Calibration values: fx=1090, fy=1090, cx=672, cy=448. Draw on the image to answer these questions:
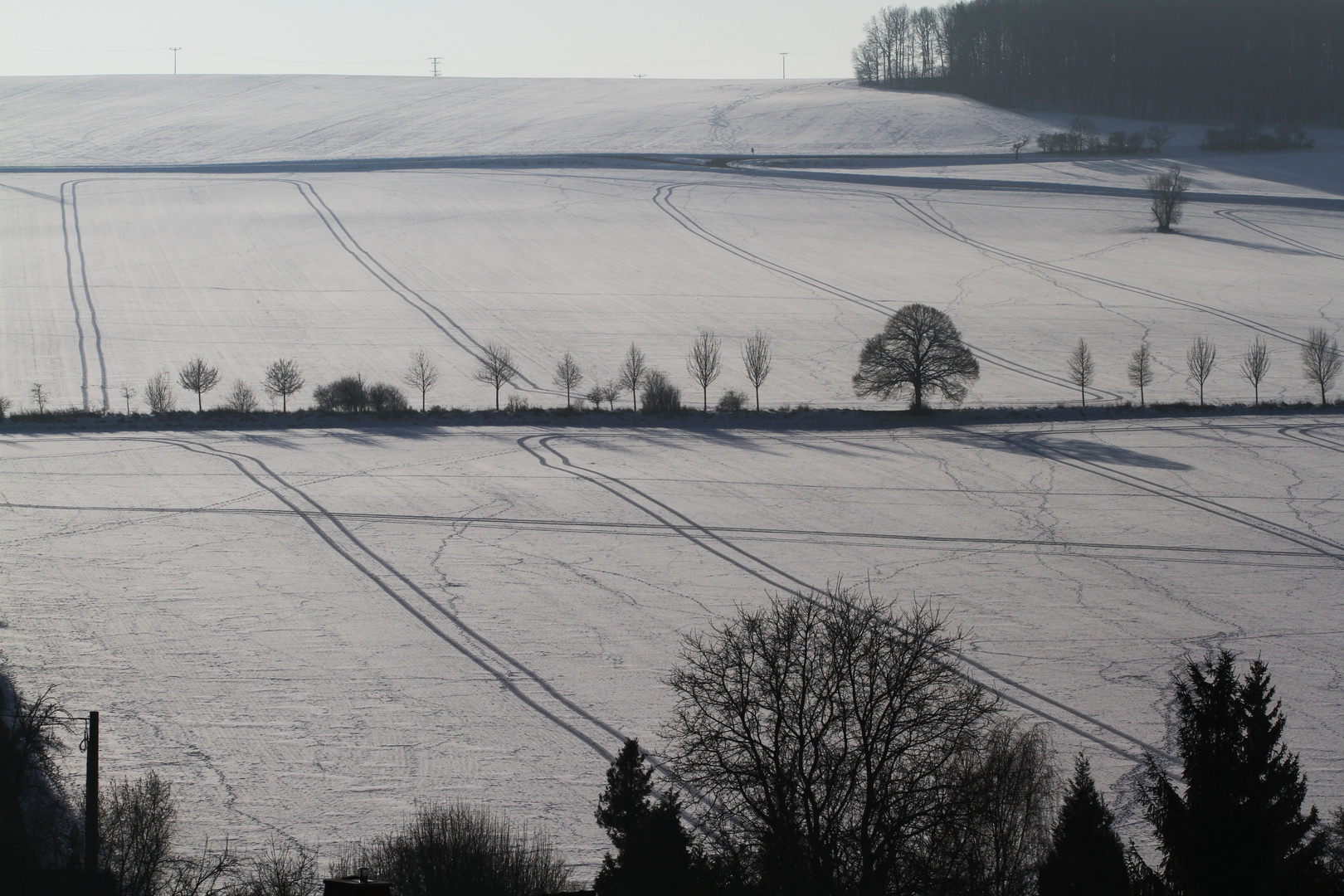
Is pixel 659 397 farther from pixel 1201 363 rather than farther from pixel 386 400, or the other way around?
pixel 1201 363

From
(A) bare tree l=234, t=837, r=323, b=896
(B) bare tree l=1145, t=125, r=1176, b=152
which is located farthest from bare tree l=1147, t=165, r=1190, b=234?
(A) bare tree l=234, t=837, r=323, b=896

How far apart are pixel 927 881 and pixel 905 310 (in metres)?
29.7

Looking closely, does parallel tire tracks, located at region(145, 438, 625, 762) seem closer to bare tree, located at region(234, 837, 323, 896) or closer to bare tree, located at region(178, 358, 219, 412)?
bare tree, located at region(234, 837, 323, 896)

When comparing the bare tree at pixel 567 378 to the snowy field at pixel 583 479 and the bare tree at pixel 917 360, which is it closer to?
the snowy field at pixel 583 479

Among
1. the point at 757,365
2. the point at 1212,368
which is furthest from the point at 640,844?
the point at 1212,368

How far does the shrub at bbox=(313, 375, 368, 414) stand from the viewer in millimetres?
37969

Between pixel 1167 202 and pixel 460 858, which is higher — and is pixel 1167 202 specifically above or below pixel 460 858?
above

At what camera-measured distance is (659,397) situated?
38.1 meters

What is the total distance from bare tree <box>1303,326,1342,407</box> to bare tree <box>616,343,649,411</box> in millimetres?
23948

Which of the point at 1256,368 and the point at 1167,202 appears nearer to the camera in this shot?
the point at 1256,368

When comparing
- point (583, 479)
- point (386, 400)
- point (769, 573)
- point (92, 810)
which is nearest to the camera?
point (92, 810)

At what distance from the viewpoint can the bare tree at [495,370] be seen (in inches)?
1559

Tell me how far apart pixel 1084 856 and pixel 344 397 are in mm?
31605

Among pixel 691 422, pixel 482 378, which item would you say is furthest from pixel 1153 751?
pixel 482 378
